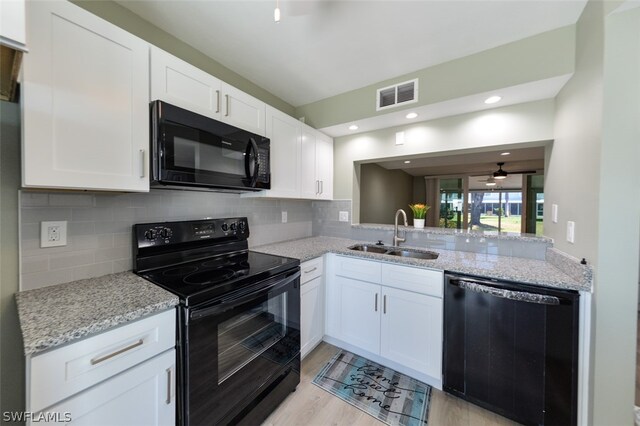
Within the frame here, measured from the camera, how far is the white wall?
1883 mm

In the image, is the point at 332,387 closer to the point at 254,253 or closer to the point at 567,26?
the point at 254,253

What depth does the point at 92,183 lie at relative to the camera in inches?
43.4

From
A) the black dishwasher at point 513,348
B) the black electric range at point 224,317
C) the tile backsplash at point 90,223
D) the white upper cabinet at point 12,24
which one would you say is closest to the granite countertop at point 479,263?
the black dishwasher at point 513,348

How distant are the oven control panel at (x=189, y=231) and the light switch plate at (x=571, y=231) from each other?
2321 millimetres

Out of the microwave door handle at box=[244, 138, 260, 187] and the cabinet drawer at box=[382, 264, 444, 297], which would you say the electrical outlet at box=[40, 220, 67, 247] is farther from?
the cabinet drawer at box=[382, 264, 444, 297]

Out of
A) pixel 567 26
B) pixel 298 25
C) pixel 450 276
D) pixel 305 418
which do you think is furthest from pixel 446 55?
pixel 305 418

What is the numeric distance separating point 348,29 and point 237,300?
1.84 meters

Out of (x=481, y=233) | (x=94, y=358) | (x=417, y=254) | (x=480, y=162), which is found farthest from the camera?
(x=480, y=162)

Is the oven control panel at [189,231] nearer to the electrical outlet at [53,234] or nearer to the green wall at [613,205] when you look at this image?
the electrical outlet at [53,234]

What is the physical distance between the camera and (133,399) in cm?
A: 95

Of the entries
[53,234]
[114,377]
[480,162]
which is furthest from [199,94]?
[480,162]

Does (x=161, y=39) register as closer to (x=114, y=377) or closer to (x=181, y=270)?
(x=181, y=270)

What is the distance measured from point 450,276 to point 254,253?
5.02 feet

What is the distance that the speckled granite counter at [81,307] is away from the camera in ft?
2.54
